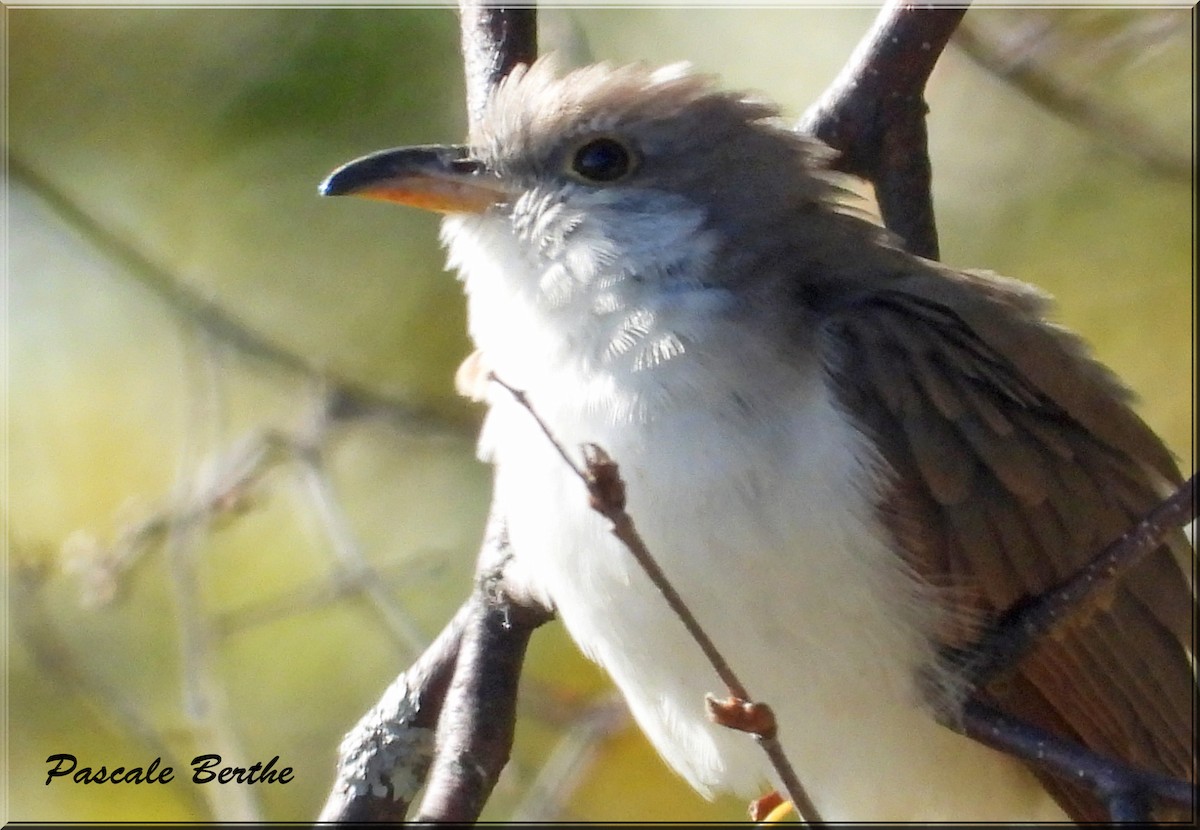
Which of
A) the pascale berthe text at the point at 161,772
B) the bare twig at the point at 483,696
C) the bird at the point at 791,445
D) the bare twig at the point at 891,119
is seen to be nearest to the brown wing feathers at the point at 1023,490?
the bird at the point at 791,445

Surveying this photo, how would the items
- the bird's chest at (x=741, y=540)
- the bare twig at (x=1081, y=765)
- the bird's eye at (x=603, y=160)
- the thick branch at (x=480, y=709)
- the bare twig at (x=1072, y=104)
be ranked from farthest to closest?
the bare twig at (x=1072, y=104) → the bird's eye at (x=603, y=160) → the thick branch at (x=480, y=709) → the bird's chest at (x=741, y=540) → the bare twig at (x=1081, y=765)

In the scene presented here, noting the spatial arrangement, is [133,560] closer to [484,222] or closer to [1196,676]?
[484,222]

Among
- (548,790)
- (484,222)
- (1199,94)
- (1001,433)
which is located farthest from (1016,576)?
(1199,94)

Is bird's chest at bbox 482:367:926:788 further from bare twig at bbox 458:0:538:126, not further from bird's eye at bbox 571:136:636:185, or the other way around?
bare twig at bbox 458:0:538:126

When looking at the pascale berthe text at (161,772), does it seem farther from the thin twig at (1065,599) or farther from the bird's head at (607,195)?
the thin twig at (1065,599)

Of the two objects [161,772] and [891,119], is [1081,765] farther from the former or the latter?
[161,772]

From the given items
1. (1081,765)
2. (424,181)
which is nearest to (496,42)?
(424,181)

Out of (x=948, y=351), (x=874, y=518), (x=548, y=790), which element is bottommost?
(x=548, y=790)
